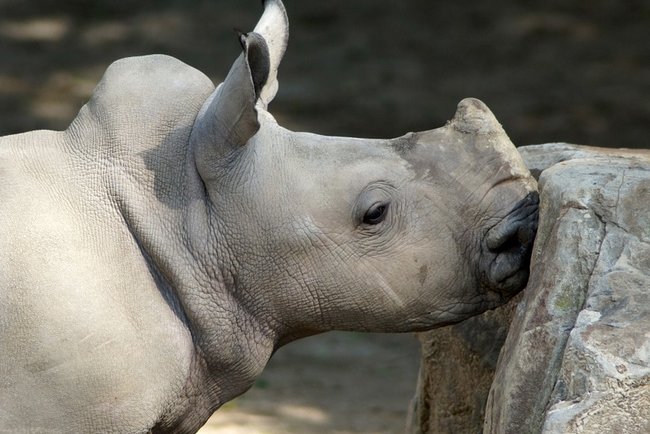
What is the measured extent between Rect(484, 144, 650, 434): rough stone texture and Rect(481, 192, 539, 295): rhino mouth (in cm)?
13

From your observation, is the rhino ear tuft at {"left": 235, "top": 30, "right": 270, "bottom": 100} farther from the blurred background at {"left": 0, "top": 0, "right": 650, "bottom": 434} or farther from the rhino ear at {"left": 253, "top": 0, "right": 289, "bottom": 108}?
the blurred background at {"left": 0, "top": 0, "right": 650, "bottom": 434}

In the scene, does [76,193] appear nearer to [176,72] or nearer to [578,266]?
[176,72]

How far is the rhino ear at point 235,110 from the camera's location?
12.5 ft

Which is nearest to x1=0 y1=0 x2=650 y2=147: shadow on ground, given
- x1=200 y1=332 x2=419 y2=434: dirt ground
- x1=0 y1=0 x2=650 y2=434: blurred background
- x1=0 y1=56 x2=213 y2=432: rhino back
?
x1=0 y1=0 x2=650 y2=434: blurred background

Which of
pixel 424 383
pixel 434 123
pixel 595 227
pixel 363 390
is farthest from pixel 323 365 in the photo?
pixel 595 227

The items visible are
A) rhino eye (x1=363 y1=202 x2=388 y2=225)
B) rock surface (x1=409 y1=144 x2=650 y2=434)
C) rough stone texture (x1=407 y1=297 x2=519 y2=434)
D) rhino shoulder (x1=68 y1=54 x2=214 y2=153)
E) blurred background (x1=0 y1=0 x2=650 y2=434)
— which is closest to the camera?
rock surface (x1=409 y1=144 x2=650 y2=434)

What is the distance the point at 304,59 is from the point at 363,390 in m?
5.31

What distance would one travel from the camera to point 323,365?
748cm

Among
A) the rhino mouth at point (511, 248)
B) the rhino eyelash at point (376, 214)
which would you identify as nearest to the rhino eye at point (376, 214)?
the rhino eyelash at point (376, 214)

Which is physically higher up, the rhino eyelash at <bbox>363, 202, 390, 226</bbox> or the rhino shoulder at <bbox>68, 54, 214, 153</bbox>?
the rhino shoulder at <bbox>68, 54, 214, 153</bbox>

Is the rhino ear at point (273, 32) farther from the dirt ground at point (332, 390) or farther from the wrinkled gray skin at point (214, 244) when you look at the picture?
the dirt ground at point (332, 390)

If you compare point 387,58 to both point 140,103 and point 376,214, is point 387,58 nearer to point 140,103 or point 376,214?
point 140,103

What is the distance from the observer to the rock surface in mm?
3150

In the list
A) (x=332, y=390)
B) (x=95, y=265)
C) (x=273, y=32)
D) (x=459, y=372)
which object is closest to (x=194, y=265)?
(x=95, y=265)
